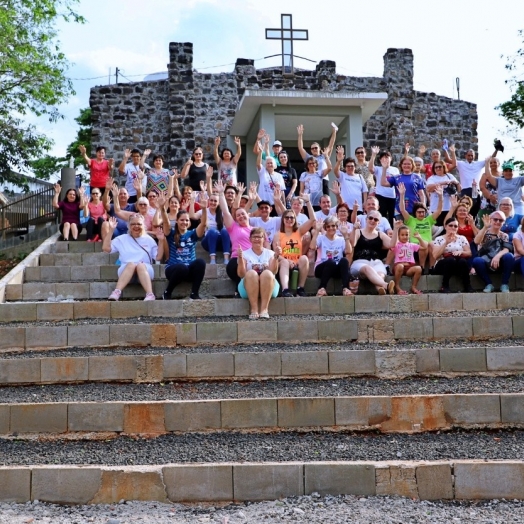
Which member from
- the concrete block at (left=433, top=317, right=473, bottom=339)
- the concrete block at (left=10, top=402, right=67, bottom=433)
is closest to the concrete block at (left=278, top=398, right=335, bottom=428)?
the concrete block at (left=10, top=402, right=67, bottom=433)

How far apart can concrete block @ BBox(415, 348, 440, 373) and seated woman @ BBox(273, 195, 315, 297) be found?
2.08 m

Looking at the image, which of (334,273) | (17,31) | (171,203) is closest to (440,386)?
(334,273)

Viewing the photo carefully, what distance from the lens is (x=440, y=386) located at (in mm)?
5613

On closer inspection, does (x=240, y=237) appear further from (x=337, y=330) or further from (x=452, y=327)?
(x=452, y=327)

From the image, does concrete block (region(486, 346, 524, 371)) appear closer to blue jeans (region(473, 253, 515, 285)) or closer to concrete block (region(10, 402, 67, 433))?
blue jeans (region(473, 253, 515, 285))

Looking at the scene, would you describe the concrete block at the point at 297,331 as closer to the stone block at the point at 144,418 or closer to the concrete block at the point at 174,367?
the concrete block at the point at 174,367

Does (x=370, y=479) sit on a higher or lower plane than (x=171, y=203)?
lower

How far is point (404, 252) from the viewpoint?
26.6ft

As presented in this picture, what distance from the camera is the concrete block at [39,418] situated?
5.13 m

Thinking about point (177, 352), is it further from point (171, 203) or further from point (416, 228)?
point (416, 228)

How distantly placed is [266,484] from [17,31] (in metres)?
13.0

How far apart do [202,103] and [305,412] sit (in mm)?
12014

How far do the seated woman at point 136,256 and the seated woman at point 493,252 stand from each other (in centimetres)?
379

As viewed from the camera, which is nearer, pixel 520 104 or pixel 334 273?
pixel 334 273
